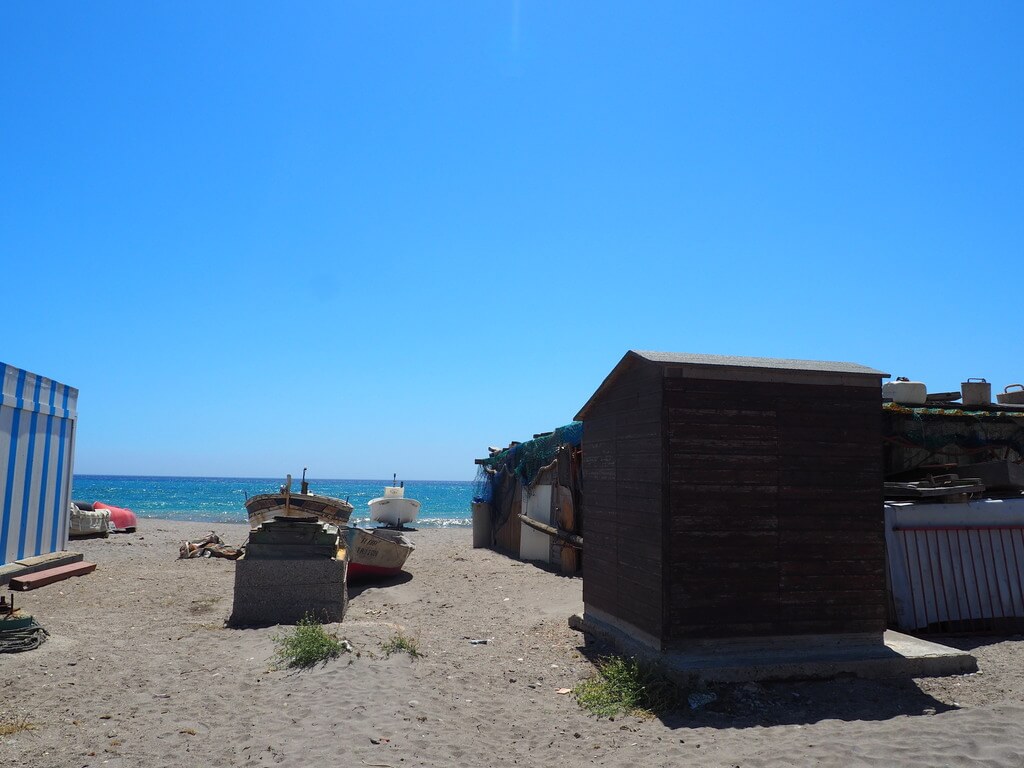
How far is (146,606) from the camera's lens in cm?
1199

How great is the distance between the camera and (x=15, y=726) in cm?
630

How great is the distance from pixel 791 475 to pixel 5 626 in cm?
899

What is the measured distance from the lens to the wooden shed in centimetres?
793

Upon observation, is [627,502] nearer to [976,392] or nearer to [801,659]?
[801,659]

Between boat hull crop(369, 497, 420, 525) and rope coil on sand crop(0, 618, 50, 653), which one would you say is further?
boat hull crop(369, 497, 420, 525)

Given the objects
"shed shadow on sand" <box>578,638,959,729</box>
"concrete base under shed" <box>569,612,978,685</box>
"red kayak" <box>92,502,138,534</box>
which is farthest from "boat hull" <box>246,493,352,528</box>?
"shed shadow on sand" <box>578,638,959,729</box>

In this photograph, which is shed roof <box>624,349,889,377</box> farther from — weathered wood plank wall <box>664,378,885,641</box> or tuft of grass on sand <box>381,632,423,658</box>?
tuft of grass on sand <box>381,632,423,658</box>

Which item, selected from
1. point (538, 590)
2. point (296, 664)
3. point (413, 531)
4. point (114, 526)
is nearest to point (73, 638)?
point (296, 664)

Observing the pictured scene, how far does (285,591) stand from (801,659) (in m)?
6.87

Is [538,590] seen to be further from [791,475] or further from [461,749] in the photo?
[461,749]

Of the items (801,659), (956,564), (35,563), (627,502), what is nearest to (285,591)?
(627,502)

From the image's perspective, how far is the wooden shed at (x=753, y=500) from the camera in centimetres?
793

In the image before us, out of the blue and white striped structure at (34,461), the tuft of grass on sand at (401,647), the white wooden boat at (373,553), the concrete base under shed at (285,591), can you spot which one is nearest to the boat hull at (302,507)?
the white wooden boat at (373,553)

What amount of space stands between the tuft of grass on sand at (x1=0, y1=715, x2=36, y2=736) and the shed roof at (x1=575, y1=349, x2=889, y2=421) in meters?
6.53
